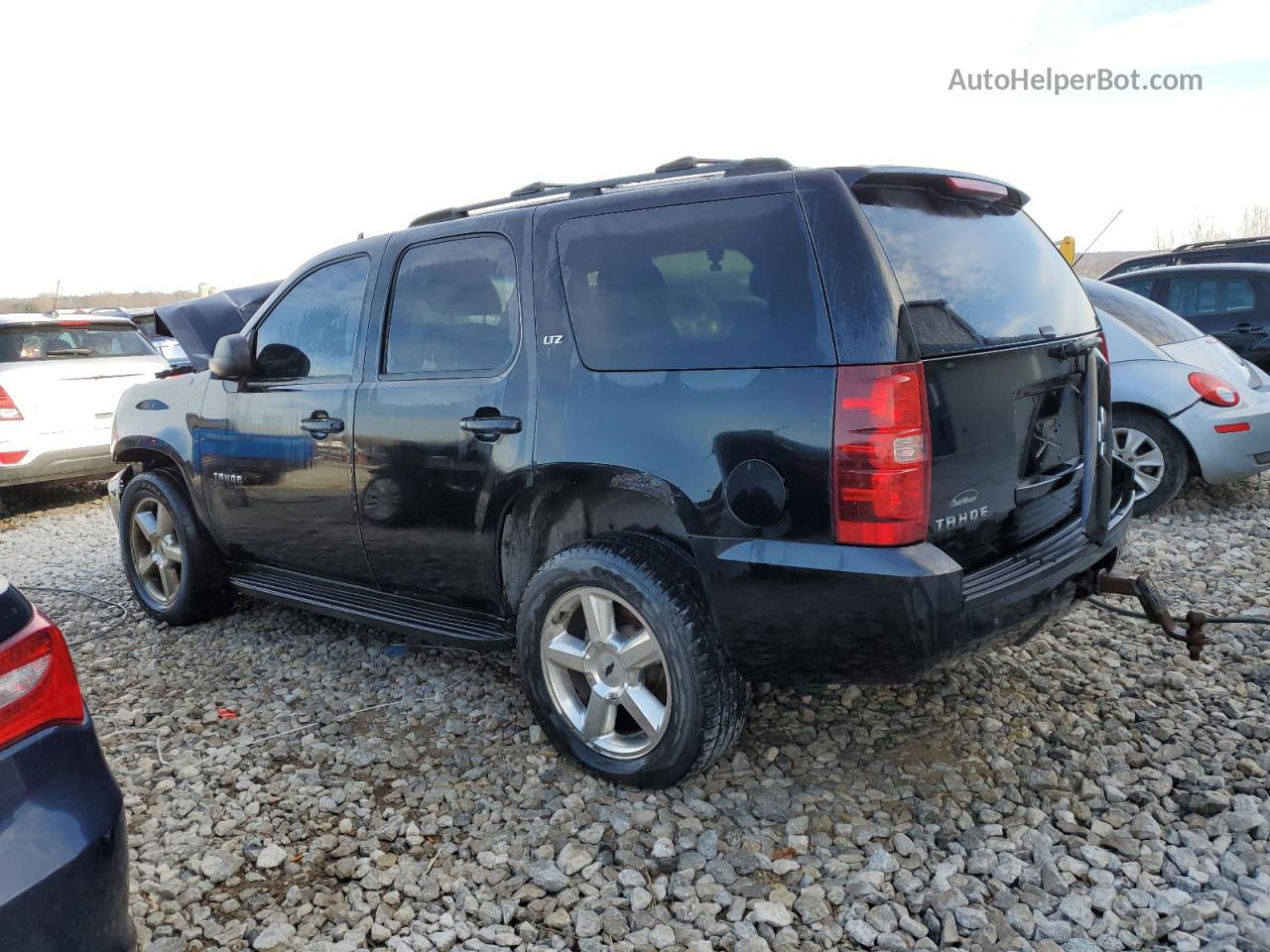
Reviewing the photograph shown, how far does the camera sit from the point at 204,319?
601cm

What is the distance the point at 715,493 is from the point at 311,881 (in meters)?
1.62

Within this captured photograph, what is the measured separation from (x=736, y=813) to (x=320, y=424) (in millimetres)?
2221

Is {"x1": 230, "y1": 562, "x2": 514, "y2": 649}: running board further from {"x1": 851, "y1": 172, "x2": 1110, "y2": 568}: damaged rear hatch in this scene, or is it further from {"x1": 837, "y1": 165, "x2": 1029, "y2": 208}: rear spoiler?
{"x1": 837, "y1": 165, "x2": 1029, "y2": 208}: rear spoiler

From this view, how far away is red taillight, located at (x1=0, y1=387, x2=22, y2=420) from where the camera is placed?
303 inches

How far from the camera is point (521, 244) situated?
3254 millimetres

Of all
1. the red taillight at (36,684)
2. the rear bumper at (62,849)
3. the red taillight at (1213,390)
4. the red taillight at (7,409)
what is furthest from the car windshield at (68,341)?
the red taillight at (1213,390)

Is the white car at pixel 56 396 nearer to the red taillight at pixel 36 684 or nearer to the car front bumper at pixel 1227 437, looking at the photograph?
the red taillight at pixel 36 684

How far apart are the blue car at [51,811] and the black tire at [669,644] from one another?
4.71 feet

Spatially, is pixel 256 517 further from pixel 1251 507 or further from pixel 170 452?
pixel 1251 507

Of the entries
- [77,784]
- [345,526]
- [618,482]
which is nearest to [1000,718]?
[618,482]

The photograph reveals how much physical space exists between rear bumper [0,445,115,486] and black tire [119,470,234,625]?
124 inches

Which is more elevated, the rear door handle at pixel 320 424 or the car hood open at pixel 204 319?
the car hood open at pixel 204 319

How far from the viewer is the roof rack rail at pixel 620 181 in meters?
2.89

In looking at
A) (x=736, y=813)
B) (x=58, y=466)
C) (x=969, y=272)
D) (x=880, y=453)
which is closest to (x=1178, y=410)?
(x=969, y=272)
